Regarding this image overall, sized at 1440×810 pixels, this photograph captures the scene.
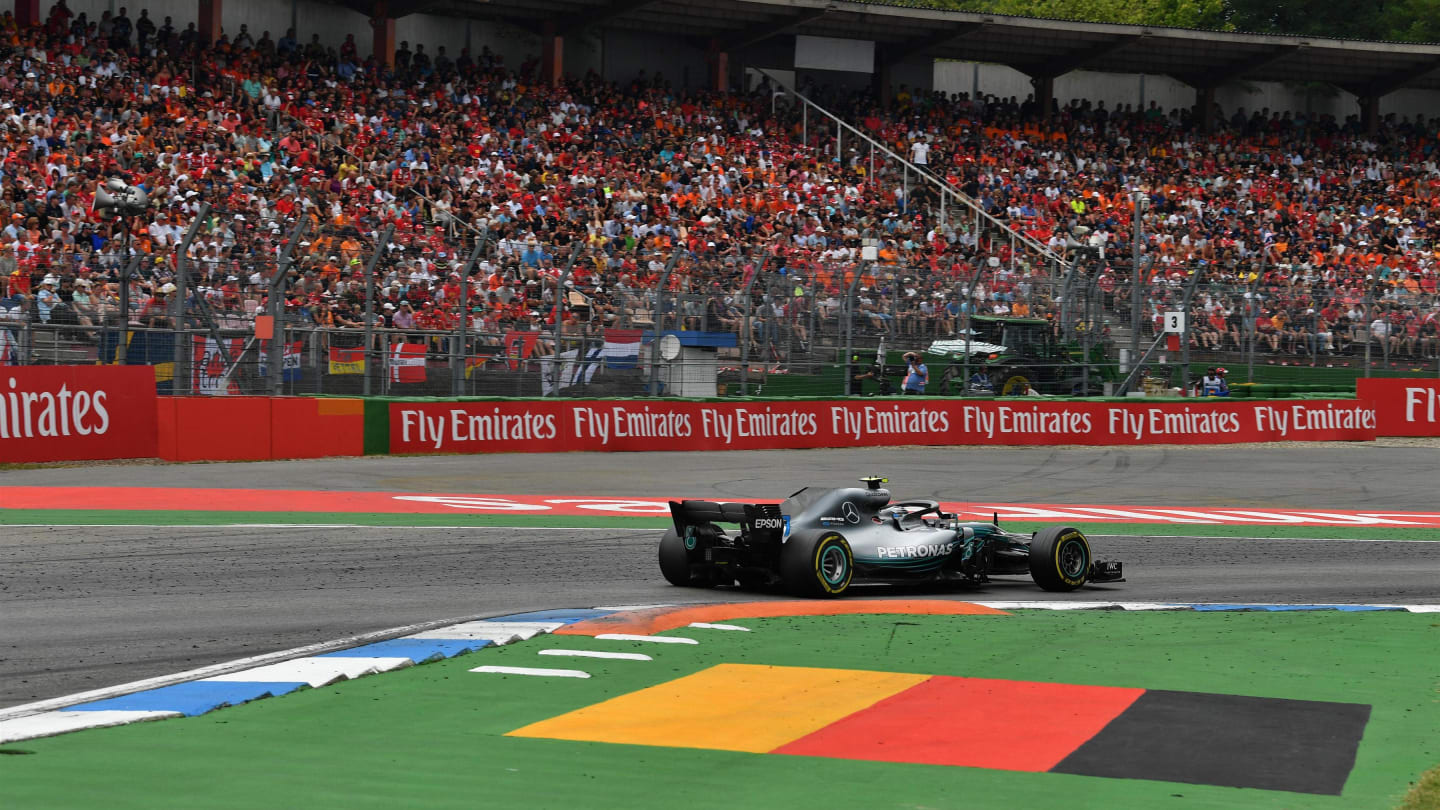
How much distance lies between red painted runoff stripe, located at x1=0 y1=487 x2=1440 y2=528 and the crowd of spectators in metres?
3.91

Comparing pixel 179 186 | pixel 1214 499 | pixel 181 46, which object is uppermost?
pixel 181 46

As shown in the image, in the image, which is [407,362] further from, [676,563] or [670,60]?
[670,60]

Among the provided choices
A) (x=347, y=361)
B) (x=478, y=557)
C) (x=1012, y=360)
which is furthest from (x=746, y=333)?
(x=478, y=557)

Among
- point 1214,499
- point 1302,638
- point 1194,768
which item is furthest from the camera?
point 1214,499

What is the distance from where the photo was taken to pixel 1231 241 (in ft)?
135

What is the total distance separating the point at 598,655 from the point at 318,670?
5.00ft

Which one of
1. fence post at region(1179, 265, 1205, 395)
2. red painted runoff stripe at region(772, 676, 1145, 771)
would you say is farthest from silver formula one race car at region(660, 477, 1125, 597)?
fence post at region(1179, 265, 1205, 395)

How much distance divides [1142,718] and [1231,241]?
36.2m

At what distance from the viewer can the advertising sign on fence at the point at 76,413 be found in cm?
1991

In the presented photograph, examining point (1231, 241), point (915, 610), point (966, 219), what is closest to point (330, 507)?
point (915, 610)

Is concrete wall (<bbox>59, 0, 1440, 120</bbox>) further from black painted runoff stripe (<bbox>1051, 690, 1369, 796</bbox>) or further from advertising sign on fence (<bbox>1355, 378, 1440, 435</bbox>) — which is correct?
black painted runoff stripe (<bbox>1051, 690, 1369, 796</bbox>)

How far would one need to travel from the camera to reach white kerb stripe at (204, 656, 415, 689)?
760 centimetres

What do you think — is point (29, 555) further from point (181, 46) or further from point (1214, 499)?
point (181, 46)

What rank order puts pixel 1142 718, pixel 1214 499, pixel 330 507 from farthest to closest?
pixel 1214 499
pixel 330 507
pixel 1142 718
